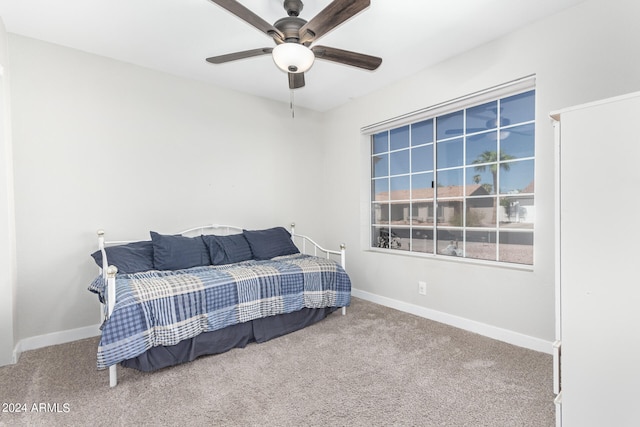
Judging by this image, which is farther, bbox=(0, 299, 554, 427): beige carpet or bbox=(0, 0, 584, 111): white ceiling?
bbox=(0, 0, 584, 111): white ceiling

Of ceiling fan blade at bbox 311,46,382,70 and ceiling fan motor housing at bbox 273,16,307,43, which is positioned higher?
ceiling fan motor housing at bbox 273,16,307,43

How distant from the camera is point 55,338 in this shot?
249cm

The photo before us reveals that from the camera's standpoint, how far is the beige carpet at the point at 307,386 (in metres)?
1.56

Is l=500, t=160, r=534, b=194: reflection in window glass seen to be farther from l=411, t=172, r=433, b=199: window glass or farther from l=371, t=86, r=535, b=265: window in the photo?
l=411, t=172, r=433, b=199: window glass

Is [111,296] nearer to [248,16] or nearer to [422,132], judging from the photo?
[248,16]

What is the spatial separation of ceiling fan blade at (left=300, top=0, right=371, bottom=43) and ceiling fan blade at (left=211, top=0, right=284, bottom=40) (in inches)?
6.4

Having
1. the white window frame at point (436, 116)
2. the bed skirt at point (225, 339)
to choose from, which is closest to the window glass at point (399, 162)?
the white window frame at point (436, 116)

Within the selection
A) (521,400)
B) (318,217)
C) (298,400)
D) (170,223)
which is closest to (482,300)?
(521,400)

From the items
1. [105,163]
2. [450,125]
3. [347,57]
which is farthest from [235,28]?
[450,125]

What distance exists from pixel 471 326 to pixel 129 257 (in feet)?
9.57

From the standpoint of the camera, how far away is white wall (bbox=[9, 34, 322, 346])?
2.42m

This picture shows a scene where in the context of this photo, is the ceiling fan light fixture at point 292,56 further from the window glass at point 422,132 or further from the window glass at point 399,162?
the window glass at point 399,162

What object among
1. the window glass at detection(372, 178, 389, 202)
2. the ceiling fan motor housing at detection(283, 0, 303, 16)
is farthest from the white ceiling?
the window glass at detection(372, 178, 389, 202)

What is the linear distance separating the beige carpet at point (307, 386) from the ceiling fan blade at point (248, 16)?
2082 millimetres
